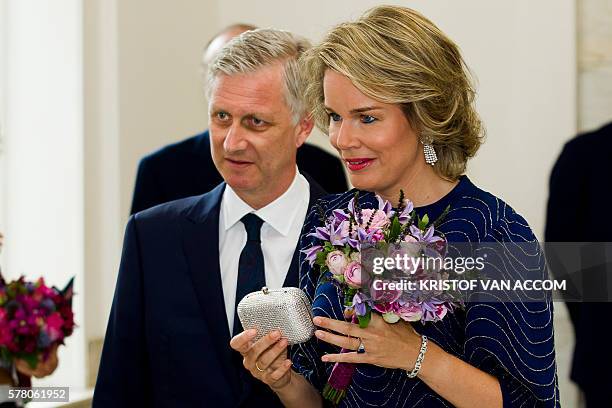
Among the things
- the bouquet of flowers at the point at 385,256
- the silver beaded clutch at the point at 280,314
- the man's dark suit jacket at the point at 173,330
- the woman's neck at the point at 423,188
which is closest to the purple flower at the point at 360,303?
the bouquet of flowers at the point at 385,256

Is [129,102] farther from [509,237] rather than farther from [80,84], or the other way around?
[509,237]

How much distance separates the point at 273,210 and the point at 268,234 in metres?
0.07

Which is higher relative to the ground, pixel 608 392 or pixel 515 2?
pixel 515 2

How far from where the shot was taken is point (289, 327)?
2.17 meters

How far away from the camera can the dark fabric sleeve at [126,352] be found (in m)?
2.49

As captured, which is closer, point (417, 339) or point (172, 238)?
point (417, 339)

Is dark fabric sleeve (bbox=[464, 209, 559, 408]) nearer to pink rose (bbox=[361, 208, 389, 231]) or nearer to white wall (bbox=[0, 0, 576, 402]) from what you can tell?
pink rose (bbox=[361, 208, 389, 231])

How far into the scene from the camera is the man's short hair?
2562mm

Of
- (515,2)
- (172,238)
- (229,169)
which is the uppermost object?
(515,2)

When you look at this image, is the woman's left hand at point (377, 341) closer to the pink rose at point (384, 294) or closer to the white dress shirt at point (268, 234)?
the pink rose at point (384, 294)

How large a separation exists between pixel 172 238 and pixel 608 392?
1897mm

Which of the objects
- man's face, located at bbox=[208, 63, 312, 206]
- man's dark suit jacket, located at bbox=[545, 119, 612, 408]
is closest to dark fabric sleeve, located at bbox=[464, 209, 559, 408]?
man's face, located at bbox=[208, 63, 312, 206]

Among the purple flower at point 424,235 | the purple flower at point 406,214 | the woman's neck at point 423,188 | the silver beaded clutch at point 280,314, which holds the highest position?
the woman's neck at point 423,188

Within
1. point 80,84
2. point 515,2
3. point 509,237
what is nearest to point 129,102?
point 80,84
